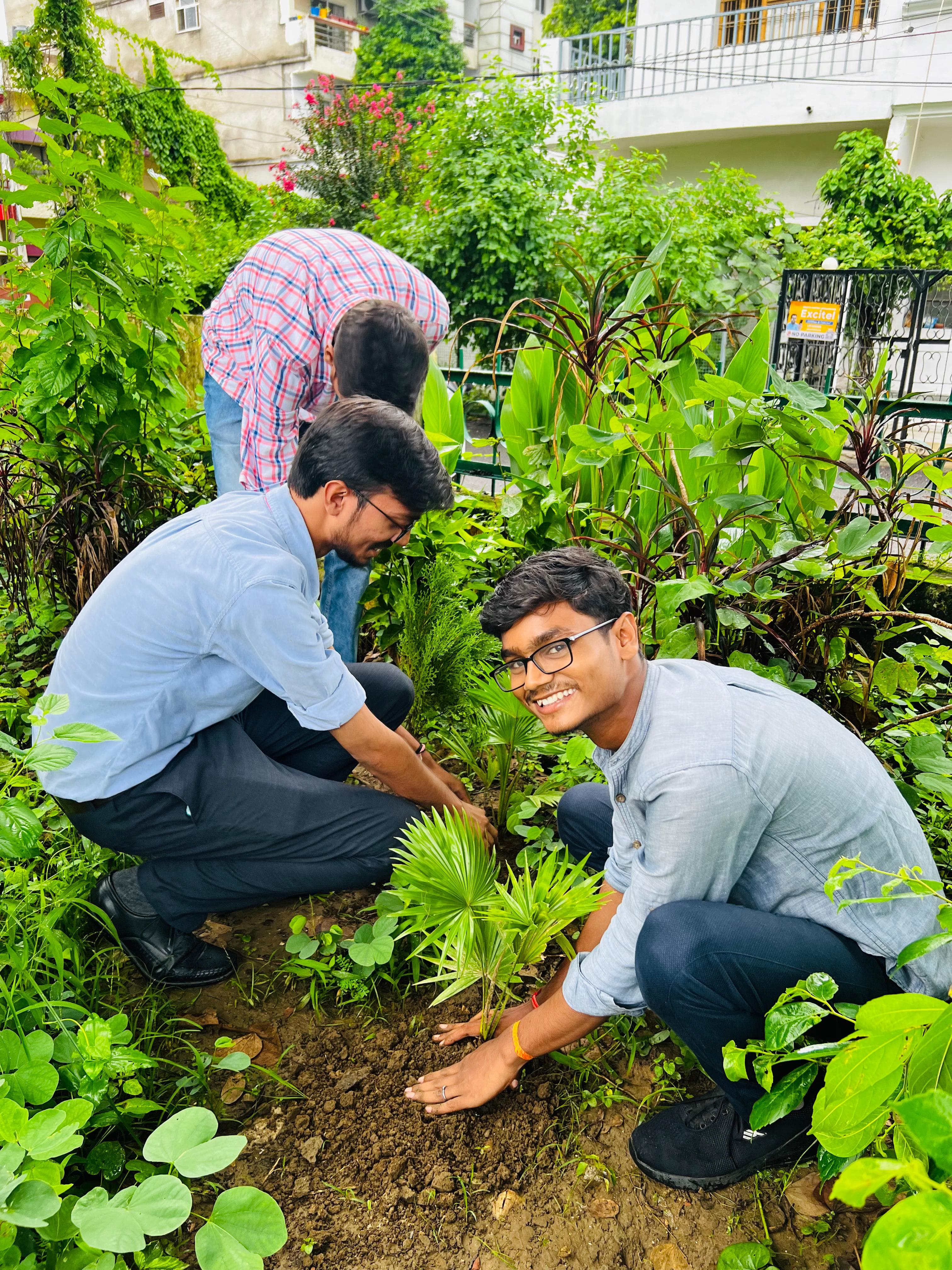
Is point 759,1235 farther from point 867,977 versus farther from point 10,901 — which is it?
point 10,901

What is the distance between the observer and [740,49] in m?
13.9

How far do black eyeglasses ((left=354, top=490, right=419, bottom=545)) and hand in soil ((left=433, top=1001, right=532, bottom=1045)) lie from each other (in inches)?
39.2

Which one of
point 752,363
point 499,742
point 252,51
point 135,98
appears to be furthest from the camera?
point 252,51

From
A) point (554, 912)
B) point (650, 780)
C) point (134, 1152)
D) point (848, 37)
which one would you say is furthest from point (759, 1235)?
point (848, 37)

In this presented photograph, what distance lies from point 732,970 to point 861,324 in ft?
28.5

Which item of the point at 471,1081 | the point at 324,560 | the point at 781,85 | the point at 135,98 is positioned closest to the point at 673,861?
the point at 471,1081

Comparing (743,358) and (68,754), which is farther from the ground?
(743,358)

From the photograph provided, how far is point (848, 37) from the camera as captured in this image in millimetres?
12742

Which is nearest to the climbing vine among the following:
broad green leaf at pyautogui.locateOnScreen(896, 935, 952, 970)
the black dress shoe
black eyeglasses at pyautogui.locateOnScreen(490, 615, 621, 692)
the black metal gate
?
the black metal gate

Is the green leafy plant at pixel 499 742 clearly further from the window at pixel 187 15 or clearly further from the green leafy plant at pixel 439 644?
the window at pixel 187 15

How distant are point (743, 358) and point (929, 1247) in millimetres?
2106

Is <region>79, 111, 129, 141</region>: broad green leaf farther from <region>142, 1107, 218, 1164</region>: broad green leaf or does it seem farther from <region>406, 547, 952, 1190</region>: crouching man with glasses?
<region>142, 1107, 218, 1164</region>: broad green leaf

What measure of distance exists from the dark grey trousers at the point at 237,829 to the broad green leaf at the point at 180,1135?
77 cm

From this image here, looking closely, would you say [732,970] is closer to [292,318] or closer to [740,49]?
[292,318]
